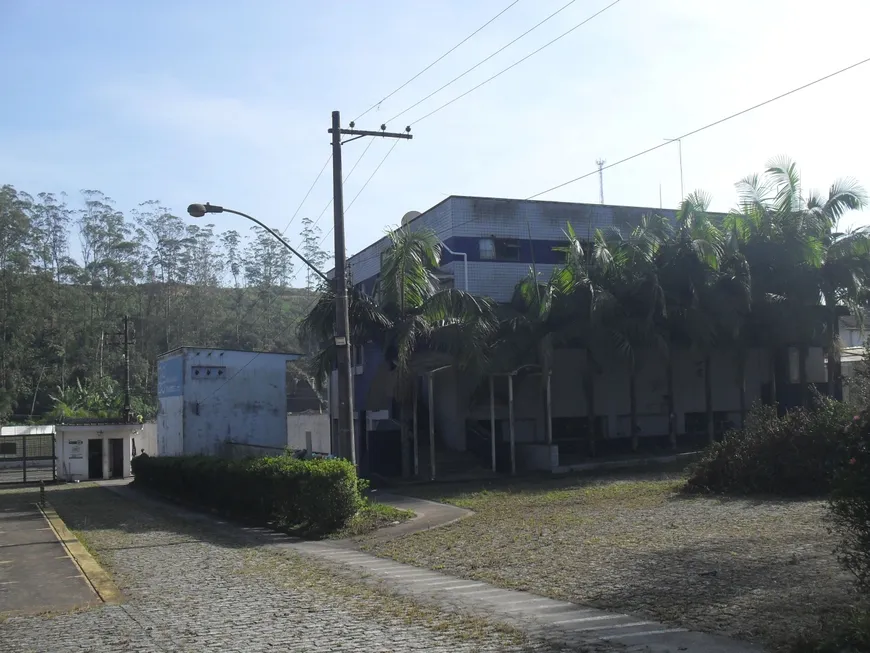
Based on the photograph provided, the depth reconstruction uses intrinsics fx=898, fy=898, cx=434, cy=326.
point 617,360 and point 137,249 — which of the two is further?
point 137,249

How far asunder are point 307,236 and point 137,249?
50.7 feet

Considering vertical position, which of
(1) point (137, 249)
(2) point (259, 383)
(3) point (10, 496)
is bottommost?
(3) point (10, 496)

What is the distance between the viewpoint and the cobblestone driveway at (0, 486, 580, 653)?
7.87 m

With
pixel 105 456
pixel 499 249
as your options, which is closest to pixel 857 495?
pixel 499 249

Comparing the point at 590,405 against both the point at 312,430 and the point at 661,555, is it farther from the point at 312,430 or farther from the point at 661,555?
the point at 661,555

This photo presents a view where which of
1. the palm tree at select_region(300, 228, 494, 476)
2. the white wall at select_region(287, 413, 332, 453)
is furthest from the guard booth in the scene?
the palm tree at select_region(300, 228, 494, 476)

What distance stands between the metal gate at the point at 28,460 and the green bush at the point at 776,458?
2838 centimetres

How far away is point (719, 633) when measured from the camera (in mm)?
7582

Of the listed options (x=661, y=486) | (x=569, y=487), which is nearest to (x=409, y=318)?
(x=569, y=487)

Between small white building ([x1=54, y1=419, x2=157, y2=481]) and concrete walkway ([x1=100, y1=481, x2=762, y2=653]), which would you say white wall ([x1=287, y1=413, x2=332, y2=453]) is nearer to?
small white building ([x1=54, y1=419, x2=157, y2=481])

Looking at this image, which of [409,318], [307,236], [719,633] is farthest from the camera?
[307,236]

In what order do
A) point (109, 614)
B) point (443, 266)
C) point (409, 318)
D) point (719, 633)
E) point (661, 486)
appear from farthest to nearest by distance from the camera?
1. point (443, 266)
2. point (409, 318)
3. point (661, 486)
4. point (109, 614)
5. point (719, 633)

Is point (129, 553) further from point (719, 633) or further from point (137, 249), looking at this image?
point (137, 249)

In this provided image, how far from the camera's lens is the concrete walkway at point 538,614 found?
7.36 meters
